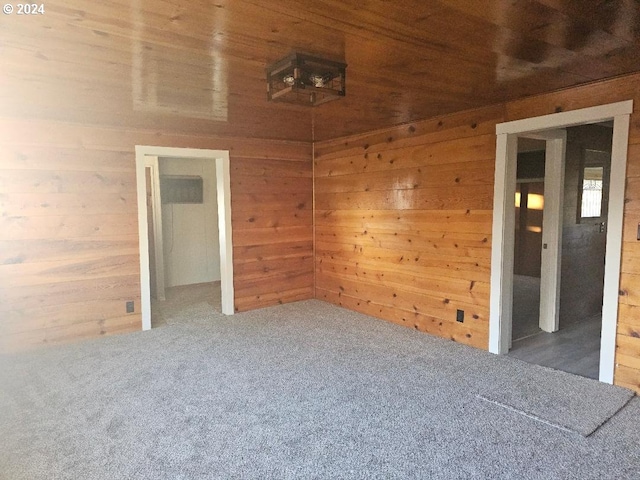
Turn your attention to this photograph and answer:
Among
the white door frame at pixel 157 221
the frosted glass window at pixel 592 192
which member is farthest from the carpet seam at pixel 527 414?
the white door frame at pixel 157 221

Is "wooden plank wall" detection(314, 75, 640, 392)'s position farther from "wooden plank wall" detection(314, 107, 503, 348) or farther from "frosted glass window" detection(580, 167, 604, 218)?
"frosted glass window" detection(580, 167, 604, 218)

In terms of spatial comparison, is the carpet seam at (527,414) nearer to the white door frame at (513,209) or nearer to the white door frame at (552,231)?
the white door frame at (513,209)

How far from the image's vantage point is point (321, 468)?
2164 mm

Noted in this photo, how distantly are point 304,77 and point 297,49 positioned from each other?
17cm

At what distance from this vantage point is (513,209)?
3.71 metres

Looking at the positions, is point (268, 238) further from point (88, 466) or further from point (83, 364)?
point (88, 466)

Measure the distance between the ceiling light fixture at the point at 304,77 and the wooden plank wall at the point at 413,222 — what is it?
5.86ft

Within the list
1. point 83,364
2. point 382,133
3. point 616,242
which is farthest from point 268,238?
point 616,242

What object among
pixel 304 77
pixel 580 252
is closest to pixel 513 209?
pixel 580 252

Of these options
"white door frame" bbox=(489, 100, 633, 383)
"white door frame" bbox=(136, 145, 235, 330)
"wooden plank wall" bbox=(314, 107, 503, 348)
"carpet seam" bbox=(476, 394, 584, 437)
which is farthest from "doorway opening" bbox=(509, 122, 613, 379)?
"white door frame" bbox=(136, 145, 235, 330)

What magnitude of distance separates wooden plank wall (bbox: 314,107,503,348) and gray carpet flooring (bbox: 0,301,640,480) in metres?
0.50

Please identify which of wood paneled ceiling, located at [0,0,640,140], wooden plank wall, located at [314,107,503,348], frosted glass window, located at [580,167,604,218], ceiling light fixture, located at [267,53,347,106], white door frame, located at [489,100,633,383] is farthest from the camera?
frosted glass window, located at [580,167,604,218]

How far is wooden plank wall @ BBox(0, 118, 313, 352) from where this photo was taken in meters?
3.96

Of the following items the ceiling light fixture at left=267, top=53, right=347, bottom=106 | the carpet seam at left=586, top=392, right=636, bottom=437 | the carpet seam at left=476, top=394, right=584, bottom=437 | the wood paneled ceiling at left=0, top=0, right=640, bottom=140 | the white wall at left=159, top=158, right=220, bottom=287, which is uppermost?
the wood paneled ceiling at left=0, top=0, right=640, bottom=140
